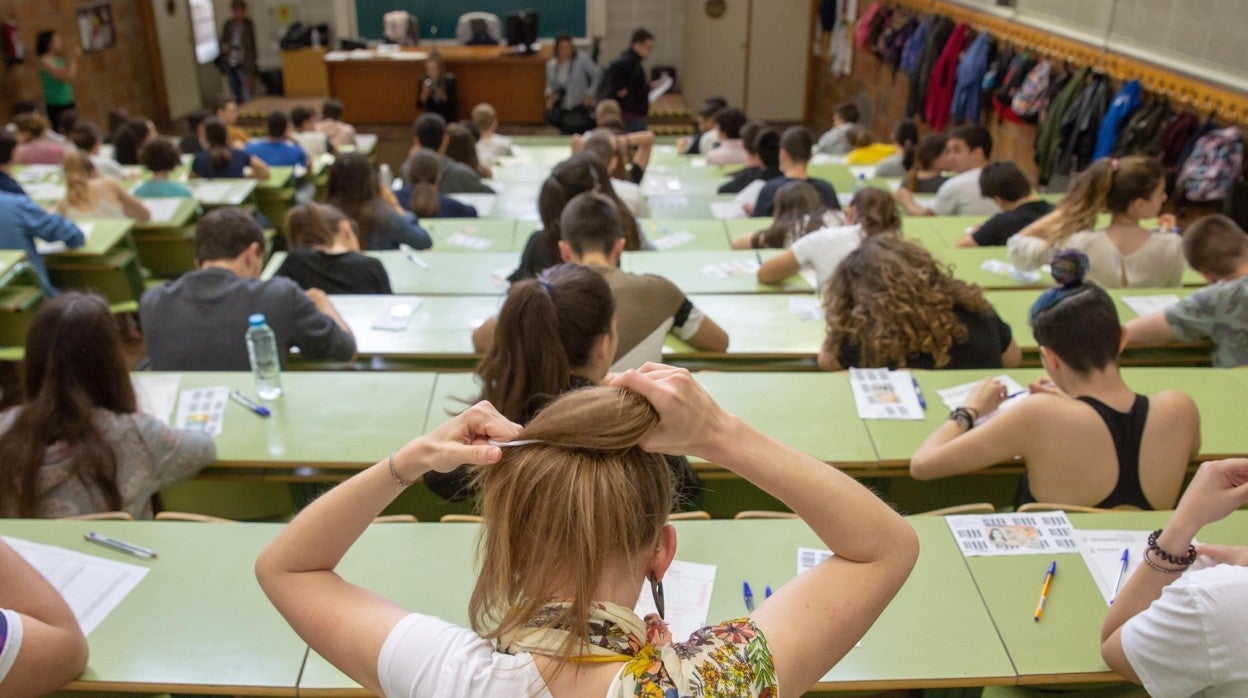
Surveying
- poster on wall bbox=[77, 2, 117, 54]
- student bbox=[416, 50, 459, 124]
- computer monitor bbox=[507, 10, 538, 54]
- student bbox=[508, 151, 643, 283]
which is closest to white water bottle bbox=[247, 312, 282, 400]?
student bbox=[508, 151, 643, 283]

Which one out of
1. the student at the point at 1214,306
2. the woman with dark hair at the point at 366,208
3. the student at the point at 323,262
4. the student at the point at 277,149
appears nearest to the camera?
the student at the point at 1214,306

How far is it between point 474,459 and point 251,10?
41.3 feet

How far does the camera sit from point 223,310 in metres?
3.32

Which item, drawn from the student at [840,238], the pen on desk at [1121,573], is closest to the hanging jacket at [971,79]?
the student at [840,238]

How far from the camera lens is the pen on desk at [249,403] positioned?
2.92 m

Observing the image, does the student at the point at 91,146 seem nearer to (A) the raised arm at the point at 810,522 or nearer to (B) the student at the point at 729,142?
(B) the student at the point at 729,142

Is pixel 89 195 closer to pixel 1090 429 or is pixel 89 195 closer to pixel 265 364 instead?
pixel 265 364

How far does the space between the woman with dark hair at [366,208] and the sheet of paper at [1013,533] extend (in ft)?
11.1

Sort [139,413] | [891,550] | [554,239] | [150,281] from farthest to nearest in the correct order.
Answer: [150,281] < [554,239] < [139,413] < [891,550]

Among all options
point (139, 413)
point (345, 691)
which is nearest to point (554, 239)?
point (139, 413)

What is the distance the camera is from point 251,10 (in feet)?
39.6

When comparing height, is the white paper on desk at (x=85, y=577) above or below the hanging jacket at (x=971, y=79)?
below

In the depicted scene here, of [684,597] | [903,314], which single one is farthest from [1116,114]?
[684,597]

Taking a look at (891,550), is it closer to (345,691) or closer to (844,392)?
(345,691)
